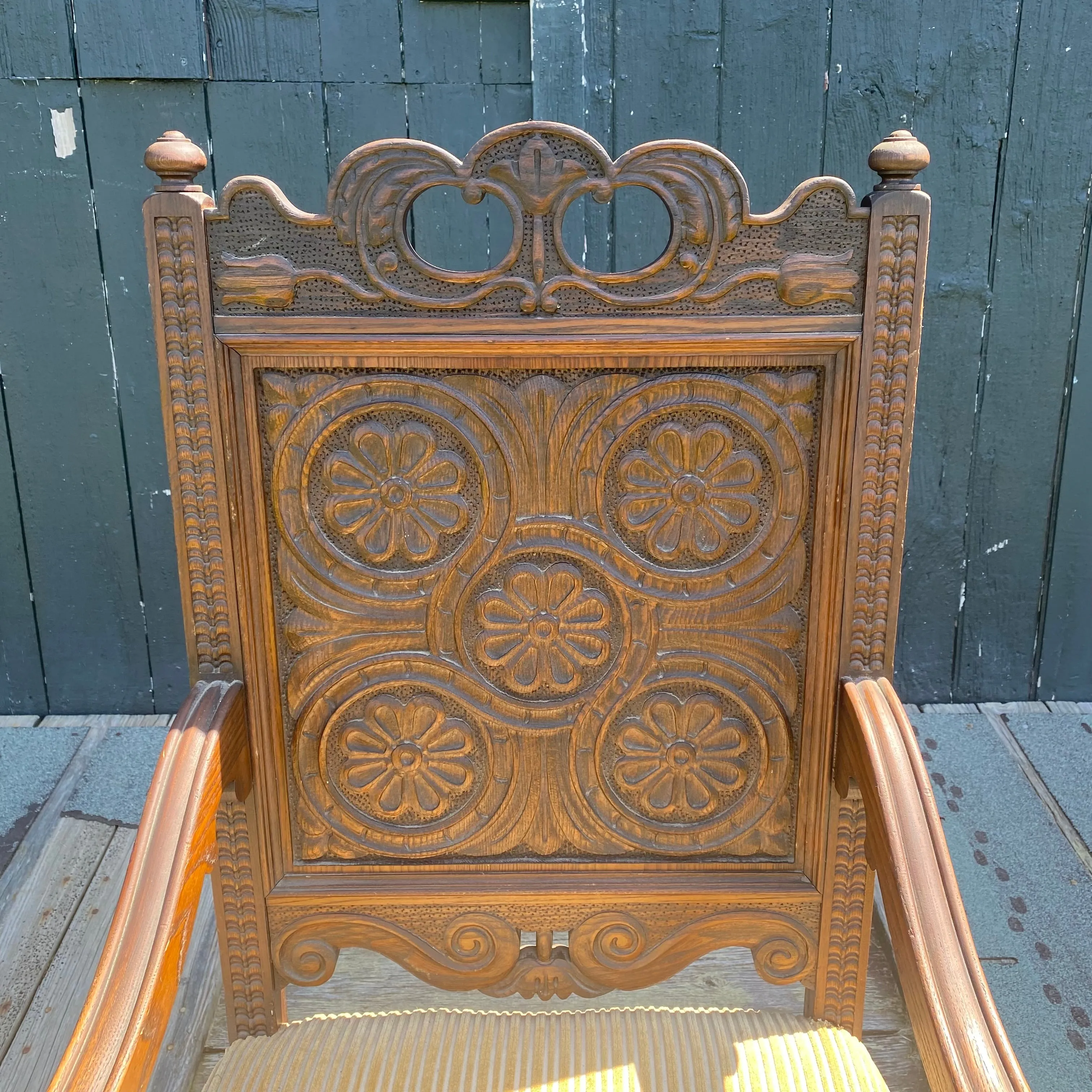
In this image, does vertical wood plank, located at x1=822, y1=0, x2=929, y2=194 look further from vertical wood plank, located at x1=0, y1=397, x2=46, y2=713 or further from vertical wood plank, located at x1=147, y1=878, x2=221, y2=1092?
vertical wood plank, located at x1=0, y1=397, x2=46, y2=713

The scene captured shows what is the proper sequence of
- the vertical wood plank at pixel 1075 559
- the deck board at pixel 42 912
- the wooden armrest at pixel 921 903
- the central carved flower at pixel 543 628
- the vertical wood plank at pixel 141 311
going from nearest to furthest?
the wooden armrest at pixel 921 903, the central carved flower at pixel 543 628, the deck board at pixel 42 912, the vertical wood plank at pixel 141 311, the vertical wood plank at pixel 1075 559

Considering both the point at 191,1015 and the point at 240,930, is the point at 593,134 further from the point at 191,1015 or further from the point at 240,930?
the point at 191,1015

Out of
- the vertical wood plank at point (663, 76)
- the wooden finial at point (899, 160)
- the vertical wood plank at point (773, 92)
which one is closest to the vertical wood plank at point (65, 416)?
the vertical wood plank at point (663, 76)

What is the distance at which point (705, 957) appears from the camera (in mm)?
1309

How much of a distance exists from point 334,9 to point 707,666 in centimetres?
157

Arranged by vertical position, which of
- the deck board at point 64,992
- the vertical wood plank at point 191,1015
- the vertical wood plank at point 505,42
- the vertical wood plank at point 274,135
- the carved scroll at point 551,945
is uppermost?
the vertical wood plank at point 505,42

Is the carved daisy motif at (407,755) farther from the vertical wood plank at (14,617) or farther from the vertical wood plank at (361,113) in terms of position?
the vertical wood plank at (14,617)

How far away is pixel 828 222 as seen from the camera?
796mm

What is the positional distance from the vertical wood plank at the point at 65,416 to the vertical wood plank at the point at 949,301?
68.1 inches

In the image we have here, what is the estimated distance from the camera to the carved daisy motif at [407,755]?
3.00 ft

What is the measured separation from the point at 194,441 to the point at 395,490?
19cm

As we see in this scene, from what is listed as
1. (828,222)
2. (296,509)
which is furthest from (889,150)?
(296,509)

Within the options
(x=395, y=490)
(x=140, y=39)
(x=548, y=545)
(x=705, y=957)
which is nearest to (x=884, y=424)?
(x=548, y=545)

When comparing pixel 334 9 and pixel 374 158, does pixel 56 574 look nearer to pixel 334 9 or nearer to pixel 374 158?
pixel 334 9
